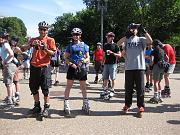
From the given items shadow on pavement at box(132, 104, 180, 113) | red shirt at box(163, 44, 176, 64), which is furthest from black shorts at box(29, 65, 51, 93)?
red shirt at box(163, 44, 176, 64)

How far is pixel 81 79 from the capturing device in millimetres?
8922

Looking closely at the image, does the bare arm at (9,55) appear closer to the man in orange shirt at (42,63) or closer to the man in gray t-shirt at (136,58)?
the man in orange shirt at (42,63)

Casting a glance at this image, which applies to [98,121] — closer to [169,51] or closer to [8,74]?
[8,74]

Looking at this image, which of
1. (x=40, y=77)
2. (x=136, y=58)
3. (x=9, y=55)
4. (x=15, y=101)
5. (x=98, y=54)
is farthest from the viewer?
(x=98, y=54)

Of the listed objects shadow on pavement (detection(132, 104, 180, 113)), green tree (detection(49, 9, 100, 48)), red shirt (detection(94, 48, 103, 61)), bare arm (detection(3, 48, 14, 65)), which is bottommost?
shadow on pavement (detection(132, 104, 180, 113))

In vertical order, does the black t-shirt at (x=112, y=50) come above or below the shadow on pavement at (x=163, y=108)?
above

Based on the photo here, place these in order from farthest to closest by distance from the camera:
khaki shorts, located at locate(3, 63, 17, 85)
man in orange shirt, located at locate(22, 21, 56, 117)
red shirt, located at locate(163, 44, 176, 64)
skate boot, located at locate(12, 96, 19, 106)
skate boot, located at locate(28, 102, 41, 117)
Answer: red shirt, located at locate(163, 44, 176, 64) < skate boot, located at locate(12, 96, 19, 106) < khaki shorts, located at locate(3, 63, 17, 85) < skate boot, located at locate(28, 102, 41, 117) < man in orange shirt, located at locate(22, 21, 56, 117)

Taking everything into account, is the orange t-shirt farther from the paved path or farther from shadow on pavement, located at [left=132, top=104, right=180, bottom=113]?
shadow on pavement, located at [left=132, top=104, right=180, bottom=113]

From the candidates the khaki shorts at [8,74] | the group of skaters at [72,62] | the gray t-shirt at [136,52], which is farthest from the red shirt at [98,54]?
the gray t-shirt at [136,52]

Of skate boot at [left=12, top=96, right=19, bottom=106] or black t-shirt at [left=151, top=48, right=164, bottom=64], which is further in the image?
black t-shirt at [left=151, top=48, right=164, bottom=64]

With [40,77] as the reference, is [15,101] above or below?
below

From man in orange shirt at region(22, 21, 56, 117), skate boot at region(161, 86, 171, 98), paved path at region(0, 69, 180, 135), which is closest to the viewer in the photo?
paved path at region(0, 69, 180, 135)

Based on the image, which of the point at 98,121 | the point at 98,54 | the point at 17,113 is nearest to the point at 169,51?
the point at 98,121

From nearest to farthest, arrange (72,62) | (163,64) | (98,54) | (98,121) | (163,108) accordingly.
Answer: (98,121) < (72,62) < (163,108) < (163,64) < (98,54)
